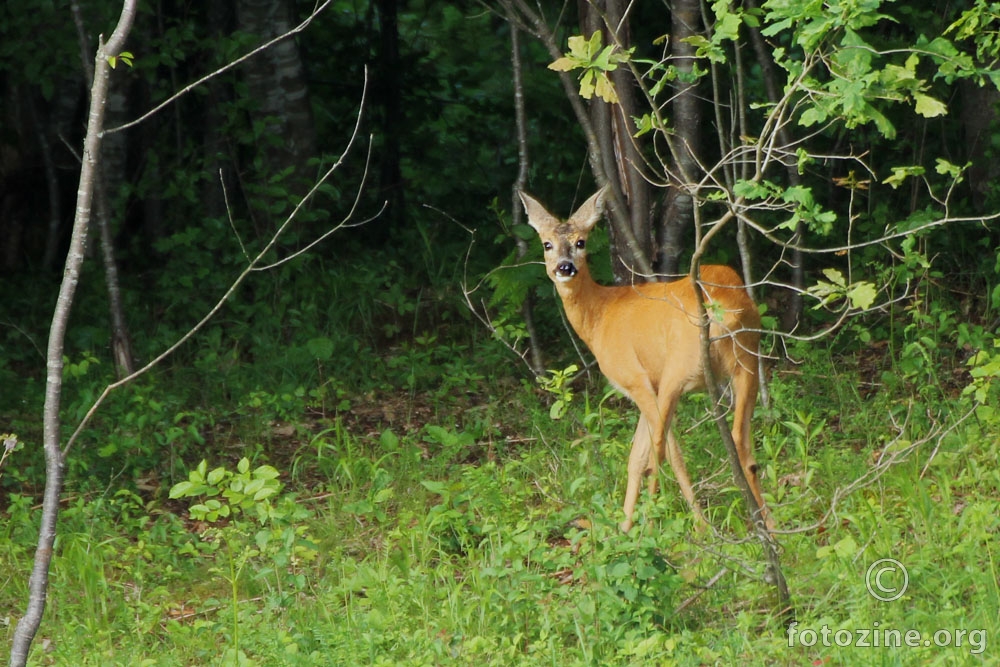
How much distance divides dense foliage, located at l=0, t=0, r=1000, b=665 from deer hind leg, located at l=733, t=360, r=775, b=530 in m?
0.17

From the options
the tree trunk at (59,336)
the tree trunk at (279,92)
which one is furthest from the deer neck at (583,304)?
the tree trunk at (279,92)

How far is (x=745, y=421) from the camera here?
519 cm

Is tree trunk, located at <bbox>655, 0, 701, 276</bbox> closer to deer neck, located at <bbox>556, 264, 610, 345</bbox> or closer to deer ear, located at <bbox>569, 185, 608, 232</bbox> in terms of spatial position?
deer ear, located at <bbox>569, 185, 608, 232</bbox>

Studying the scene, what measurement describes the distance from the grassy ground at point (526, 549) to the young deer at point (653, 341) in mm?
198

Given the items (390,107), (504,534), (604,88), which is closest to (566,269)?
(504,534)

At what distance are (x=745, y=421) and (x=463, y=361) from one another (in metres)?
3.04

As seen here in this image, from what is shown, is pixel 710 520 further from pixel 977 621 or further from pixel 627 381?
pixel 977 621

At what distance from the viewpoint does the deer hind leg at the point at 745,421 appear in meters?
5.12

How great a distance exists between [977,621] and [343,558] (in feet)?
8.37

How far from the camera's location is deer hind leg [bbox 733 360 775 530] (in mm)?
5121

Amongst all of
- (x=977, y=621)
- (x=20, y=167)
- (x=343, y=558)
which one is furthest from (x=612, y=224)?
(x=20, y=167)

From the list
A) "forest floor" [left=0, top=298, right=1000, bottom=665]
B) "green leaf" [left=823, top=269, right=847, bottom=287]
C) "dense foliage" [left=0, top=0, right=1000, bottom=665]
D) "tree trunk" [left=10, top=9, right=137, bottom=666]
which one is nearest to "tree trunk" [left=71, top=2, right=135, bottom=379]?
"dense foliage" [left=0, top=0, right=1000, bottom=665]

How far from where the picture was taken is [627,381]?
217 inches

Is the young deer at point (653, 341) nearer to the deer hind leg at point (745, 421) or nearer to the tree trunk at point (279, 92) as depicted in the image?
the deer hind leg at point (745, 421)
